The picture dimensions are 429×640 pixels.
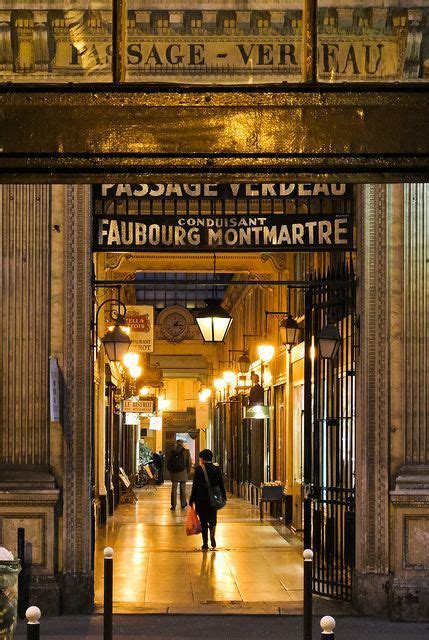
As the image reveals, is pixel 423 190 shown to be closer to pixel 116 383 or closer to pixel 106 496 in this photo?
pixel 106 496

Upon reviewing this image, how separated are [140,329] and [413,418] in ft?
53.1

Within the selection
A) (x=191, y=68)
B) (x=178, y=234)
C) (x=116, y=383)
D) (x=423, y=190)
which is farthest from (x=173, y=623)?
(x=116, y=383)

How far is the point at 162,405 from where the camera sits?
203 feet

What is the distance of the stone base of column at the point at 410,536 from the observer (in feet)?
43.1

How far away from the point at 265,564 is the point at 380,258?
239 inches

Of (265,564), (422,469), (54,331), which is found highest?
(54,331)

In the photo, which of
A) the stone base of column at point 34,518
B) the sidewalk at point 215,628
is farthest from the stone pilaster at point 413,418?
the stone base of column at point 34,518

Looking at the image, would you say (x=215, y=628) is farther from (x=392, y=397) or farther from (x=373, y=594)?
(x=392, y=397)

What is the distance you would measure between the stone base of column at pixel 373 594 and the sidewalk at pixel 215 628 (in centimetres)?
19

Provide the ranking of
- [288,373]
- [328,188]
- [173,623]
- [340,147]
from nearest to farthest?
[340,147]
[173,623]
[328,188]
[288,373]

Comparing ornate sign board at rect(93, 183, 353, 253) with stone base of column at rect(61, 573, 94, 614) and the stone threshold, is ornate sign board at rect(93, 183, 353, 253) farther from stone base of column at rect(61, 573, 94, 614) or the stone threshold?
the stone threshold

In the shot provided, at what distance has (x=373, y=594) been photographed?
13297mm

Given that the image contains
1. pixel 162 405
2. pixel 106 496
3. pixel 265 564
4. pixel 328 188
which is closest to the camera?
pixel 328 188

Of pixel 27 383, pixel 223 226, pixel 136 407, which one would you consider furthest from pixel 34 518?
pixel 136 407
